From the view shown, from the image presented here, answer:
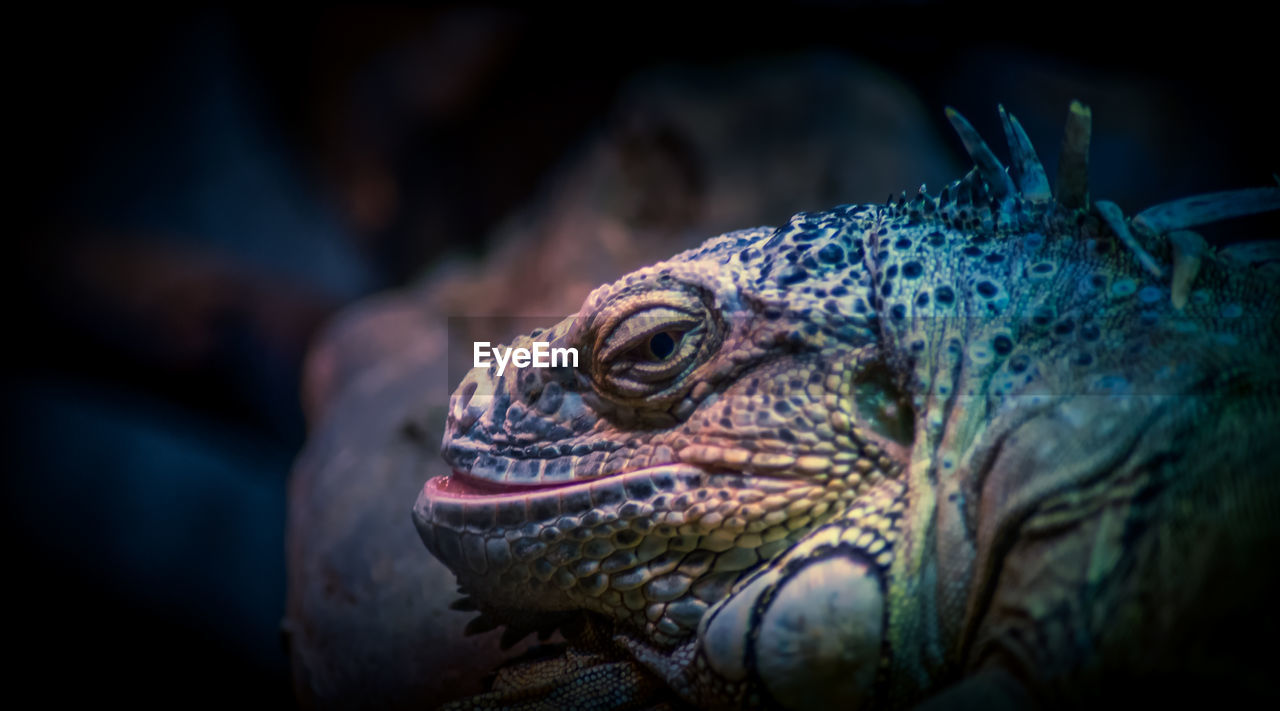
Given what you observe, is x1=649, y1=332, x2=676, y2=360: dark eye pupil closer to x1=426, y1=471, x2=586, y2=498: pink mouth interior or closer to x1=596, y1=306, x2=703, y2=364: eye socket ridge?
x1=596, y1=306, x2=703, y2=364: eye socket ridge

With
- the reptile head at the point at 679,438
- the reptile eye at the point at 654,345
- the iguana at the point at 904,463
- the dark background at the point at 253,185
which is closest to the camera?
the iguana at the point at 904,463

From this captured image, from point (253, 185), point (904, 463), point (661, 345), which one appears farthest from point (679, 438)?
point (253, 185)

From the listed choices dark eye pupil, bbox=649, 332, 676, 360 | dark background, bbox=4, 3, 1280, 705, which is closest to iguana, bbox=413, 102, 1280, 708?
dark eye pupil, bbox=649, 332, 676, 360

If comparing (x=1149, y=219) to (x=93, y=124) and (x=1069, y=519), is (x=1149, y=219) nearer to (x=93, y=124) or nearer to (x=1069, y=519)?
(x=1069, y=519)

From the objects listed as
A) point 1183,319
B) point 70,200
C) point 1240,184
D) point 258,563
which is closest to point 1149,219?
point 1183,319

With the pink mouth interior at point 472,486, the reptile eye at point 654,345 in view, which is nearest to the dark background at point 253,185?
the pink mouth interior at point 472,486

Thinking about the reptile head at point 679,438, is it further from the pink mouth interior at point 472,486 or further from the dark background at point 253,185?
the dark background at point 253,185
